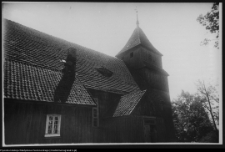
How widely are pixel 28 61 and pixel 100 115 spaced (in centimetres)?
645

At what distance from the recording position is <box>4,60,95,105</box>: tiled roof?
8.07 metres

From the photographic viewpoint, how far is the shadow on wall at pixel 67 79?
9.46 m

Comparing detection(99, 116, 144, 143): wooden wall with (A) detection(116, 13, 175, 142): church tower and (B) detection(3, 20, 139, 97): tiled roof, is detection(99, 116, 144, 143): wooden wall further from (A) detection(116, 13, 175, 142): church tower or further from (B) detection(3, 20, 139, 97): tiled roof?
(A) detection(116, 13, 175, 142): church tower

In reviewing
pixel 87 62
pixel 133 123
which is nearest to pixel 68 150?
pixel 133 123

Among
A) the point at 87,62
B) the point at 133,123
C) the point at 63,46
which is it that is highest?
the point at 63,46

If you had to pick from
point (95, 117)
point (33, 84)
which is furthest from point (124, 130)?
point (33, 84)

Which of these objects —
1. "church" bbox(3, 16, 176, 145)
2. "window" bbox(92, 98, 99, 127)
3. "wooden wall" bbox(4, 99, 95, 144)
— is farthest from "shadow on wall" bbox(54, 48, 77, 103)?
"window" bbox(92, 98, 99, 127)

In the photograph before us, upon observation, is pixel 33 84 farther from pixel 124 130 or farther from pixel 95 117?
pixel 124 130

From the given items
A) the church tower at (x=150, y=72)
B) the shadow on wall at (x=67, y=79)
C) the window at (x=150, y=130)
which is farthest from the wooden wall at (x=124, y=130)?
the church tower at (x=150, y=72)

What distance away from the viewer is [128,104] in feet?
39.1

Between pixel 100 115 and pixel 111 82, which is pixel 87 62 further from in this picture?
pixel 100 115

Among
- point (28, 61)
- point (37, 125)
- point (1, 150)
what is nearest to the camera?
point (1, 150)

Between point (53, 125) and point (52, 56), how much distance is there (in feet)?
20.1

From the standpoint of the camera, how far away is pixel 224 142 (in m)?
Result: 7.59
